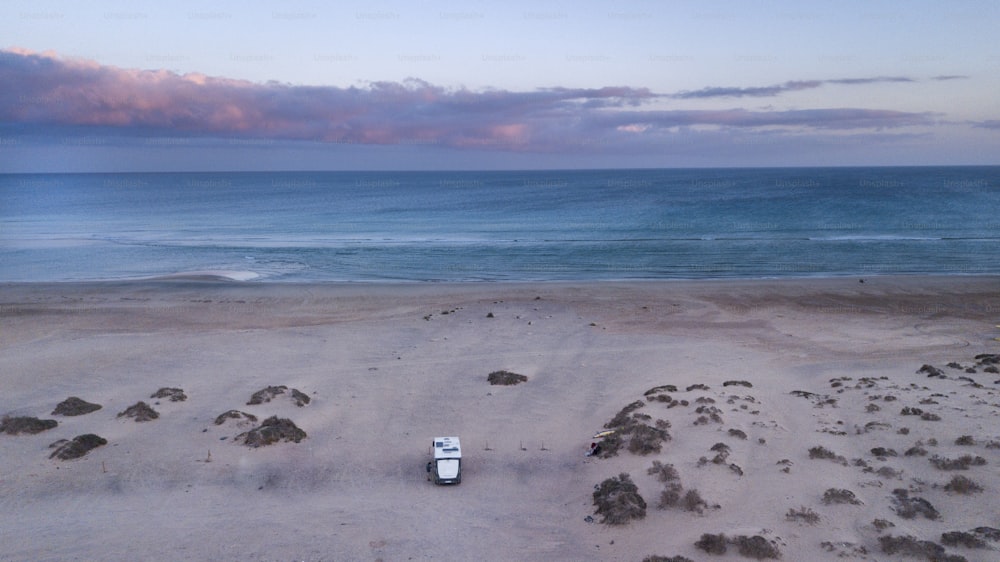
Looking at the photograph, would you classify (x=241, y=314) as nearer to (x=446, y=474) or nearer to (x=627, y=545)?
(x=446, y=474)

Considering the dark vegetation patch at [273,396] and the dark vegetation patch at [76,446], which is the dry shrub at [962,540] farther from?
the dark vegetation patch at [76,446]

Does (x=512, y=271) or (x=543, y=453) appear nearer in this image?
(x=543, y=453)

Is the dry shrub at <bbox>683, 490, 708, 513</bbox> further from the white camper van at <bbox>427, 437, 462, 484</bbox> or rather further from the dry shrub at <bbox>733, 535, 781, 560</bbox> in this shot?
the white camper van at <bbox>427, 437, 462, 484</bbox>

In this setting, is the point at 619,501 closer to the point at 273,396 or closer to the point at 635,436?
the point at 635,436

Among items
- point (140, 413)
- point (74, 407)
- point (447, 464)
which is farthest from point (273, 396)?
point (447, 464)

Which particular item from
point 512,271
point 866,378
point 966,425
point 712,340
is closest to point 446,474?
point 966,425

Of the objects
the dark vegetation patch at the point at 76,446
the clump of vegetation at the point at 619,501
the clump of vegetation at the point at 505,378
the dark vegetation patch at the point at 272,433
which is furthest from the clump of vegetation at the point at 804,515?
the dark vegetation patch at the point at 76,446
